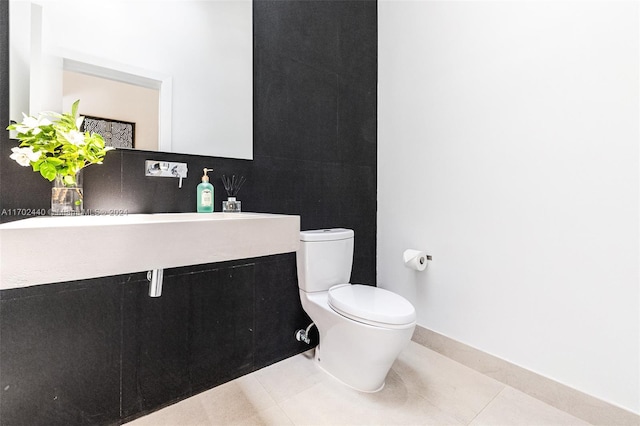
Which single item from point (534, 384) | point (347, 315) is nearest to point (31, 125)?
point (347, 315)

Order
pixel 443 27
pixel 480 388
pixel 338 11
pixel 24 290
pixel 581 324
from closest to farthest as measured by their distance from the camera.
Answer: pixel 24 290, pixel 581 324, pixel 480 388, pixel 443 27, pixel 338 11

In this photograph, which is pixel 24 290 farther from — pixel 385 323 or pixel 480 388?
pixel 480 388

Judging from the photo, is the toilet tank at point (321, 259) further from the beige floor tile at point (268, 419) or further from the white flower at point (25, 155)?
the white flower at point (25, 155)

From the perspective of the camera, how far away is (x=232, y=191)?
4.86ft

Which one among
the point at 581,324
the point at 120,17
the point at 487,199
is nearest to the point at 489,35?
the point at 487,199

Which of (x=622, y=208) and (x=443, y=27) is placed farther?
(x=443, y=27)

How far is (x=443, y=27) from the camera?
1.78 metres

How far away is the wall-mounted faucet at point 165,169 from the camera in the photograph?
1.27 metres

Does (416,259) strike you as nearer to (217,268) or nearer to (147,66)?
(217,268)

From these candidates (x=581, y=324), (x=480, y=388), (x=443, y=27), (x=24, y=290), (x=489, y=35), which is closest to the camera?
(x=24, y=290)

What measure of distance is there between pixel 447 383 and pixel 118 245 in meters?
1.58

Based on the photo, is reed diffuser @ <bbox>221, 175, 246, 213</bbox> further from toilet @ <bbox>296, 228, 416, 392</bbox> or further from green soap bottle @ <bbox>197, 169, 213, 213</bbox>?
toilet @ <bbox>296, 228, 416, 392</bbox>

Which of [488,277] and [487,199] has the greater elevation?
[487,199]

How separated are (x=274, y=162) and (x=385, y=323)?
0.98 m
